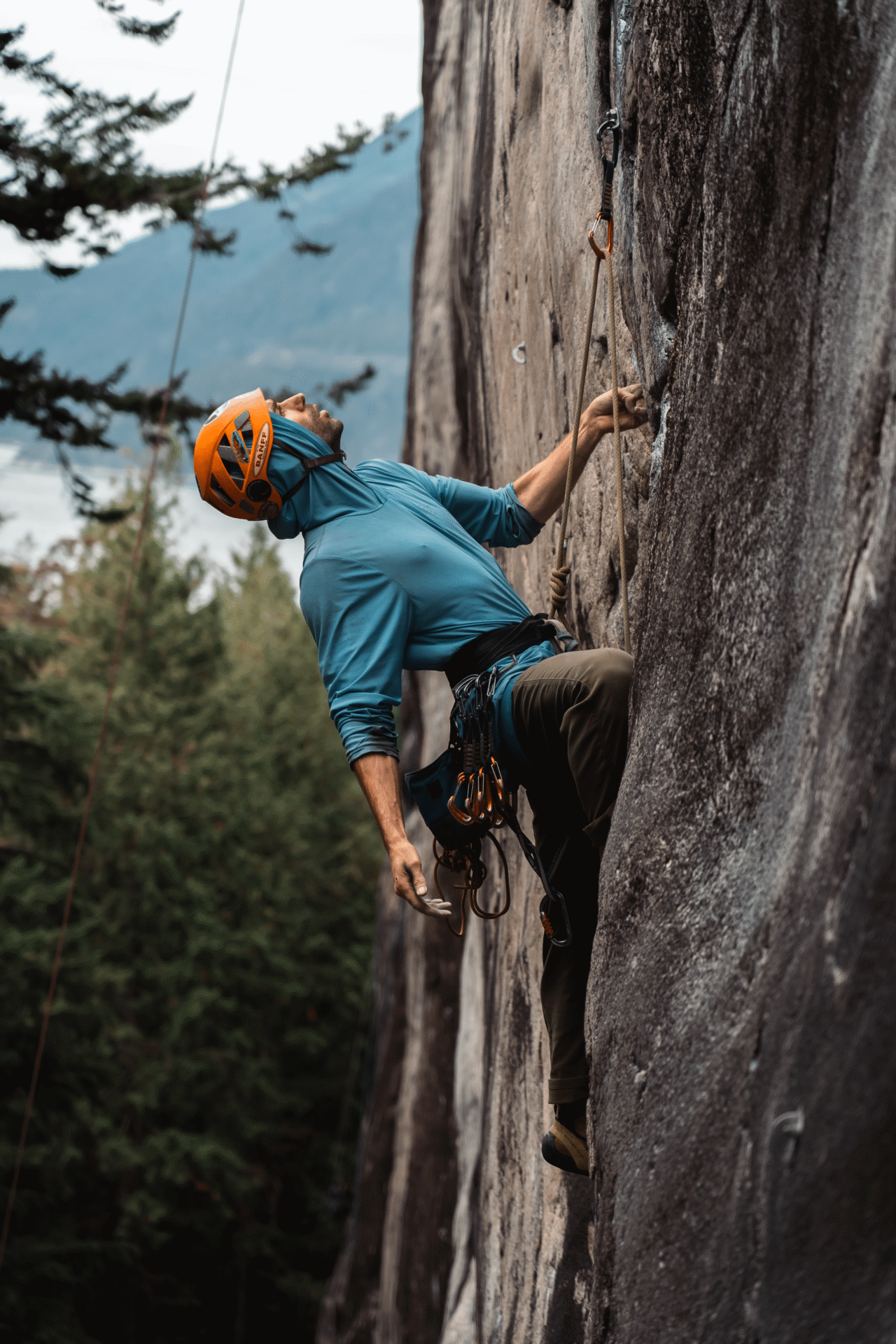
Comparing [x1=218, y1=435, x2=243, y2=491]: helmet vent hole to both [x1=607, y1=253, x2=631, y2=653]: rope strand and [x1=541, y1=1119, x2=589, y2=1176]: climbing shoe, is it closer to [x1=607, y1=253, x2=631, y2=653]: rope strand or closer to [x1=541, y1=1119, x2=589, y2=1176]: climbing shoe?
[x1=607, y1=253, x2=631, y2=653]: rope strand

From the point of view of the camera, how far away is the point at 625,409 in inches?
134

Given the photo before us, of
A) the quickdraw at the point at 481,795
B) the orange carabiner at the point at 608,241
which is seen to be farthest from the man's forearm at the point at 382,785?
the orange carabiner at the point at 608,241

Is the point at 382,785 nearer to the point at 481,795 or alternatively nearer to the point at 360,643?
the point at 481,795

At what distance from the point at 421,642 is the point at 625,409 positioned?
3.30 feet

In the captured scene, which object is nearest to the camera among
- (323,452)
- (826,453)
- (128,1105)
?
(826,453)

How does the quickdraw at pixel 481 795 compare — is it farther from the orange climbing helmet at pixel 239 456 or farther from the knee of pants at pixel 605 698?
the orange climbing helmet at pixel 239 456

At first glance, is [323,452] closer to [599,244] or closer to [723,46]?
[599,244]

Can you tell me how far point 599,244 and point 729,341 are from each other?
4.39 ft

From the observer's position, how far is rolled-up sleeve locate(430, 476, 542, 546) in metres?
3.63

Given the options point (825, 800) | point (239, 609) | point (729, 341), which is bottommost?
point (825, 800)

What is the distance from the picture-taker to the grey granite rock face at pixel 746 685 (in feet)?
5.58

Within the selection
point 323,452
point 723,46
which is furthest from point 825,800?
point 323,452

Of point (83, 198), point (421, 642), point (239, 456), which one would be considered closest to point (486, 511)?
point (421, 642)

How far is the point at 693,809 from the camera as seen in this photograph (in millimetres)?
2336
